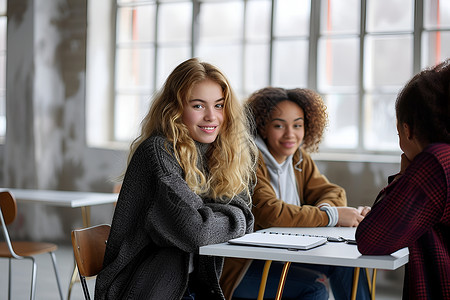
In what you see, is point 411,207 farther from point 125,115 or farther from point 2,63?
point 2,63

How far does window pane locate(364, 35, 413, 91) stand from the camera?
4.78 m

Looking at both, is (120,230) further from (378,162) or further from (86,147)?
(86,147)

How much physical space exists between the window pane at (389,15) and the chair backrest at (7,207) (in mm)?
3071

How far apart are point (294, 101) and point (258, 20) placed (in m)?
2.88

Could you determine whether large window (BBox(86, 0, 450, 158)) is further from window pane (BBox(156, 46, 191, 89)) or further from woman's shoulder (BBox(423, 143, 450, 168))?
woman's shoulder (BBox(423, 143, 450, 168))

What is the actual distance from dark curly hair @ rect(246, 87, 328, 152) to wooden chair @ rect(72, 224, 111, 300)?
2.74 feet

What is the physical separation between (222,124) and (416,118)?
35.6 inches

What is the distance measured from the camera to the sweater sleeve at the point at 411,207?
133cm

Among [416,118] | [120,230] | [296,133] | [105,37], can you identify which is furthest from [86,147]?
[416,118]

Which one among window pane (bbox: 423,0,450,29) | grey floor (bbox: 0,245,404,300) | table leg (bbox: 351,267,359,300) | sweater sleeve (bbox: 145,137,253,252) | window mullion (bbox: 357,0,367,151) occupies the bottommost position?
grey floor (bbox: 0,245,404,300)

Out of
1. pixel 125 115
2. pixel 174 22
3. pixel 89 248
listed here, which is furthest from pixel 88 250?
pixel 125 115

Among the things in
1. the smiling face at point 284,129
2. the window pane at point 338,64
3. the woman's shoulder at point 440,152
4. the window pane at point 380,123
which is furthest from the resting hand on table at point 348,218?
the window pane at point 338,64

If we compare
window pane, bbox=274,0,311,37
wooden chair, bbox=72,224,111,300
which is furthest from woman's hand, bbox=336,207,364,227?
window pane, bbox=274,0,311,37

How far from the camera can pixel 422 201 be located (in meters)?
1.35
